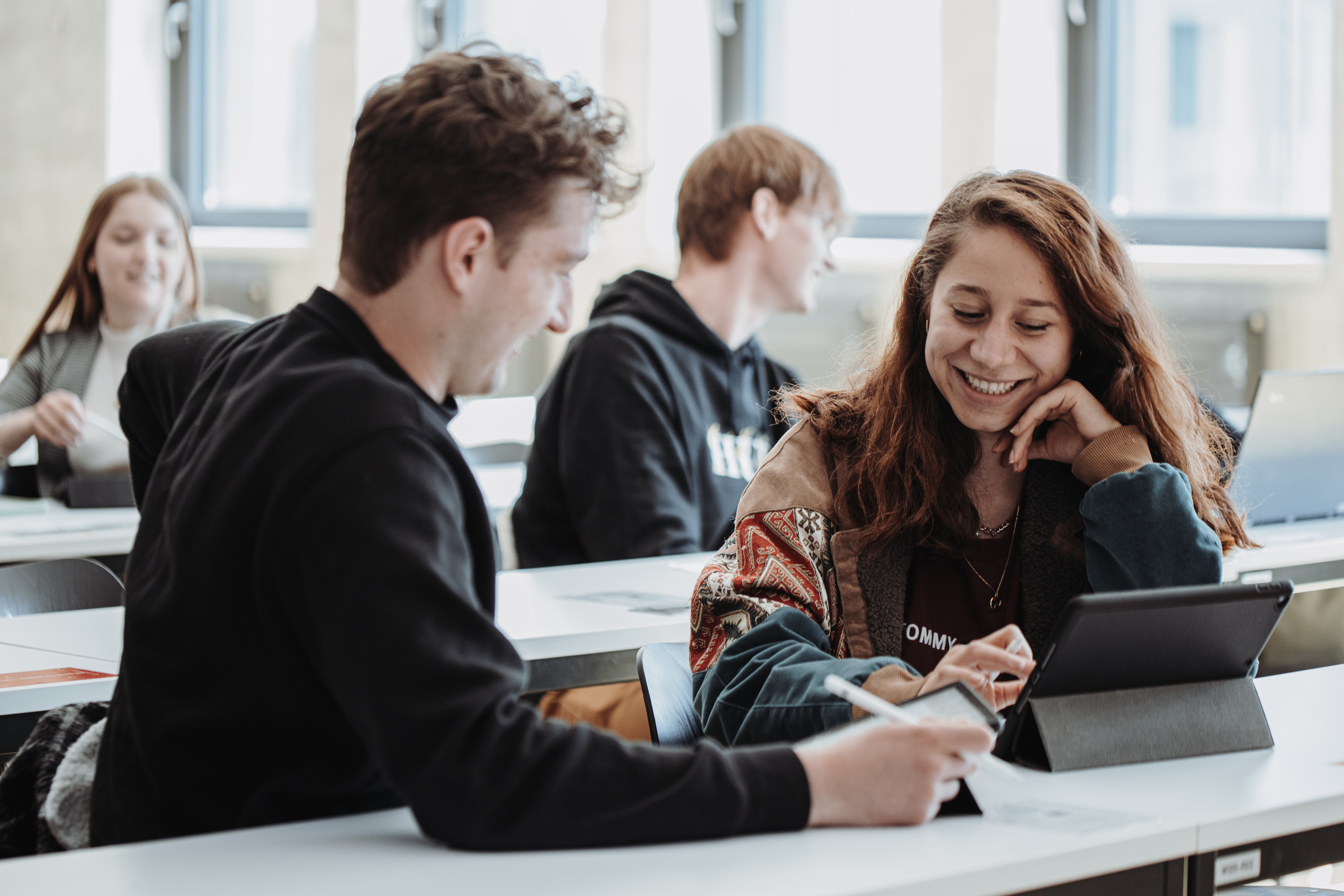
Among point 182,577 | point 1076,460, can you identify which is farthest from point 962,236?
point 182,577

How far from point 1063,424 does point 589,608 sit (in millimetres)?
854

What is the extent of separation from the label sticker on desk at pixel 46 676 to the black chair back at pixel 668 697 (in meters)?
0.74

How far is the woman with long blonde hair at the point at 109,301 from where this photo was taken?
12.5 feet

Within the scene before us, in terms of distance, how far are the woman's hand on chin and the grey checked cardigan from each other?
294 centimetres

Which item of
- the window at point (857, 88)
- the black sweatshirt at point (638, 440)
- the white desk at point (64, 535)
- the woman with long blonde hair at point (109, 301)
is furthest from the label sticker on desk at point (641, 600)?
the window at point (857, 88)

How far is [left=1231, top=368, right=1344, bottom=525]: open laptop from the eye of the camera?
2.61m

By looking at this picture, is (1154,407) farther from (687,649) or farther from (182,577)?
(182,577)

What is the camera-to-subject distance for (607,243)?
17.8 ft

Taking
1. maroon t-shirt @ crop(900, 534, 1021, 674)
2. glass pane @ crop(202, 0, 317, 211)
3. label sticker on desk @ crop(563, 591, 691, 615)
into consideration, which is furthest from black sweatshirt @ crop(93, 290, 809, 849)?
glass pane @ crop(202, 0, 317, 211)

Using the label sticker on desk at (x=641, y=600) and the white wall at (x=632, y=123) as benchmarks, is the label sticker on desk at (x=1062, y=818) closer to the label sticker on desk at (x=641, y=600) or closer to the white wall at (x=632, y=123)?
the label sticker on desk at (x=641, y=600)

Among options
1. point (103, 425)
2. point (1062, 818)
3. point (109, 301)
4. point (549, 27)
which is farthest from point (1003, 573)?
point (549, 27)

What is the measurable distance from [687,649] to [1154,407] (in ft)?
2.28

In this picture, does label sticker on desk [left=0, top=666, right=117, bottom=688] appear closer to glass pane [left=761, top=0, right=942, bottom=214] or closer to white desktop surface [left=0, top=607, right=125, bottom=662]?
white desktop surface [left=0, top=607, right=125, bottom=662]

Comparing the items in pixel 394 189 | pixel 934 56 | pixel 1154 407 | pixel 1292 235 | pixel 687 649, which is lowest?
pixel 687 649
